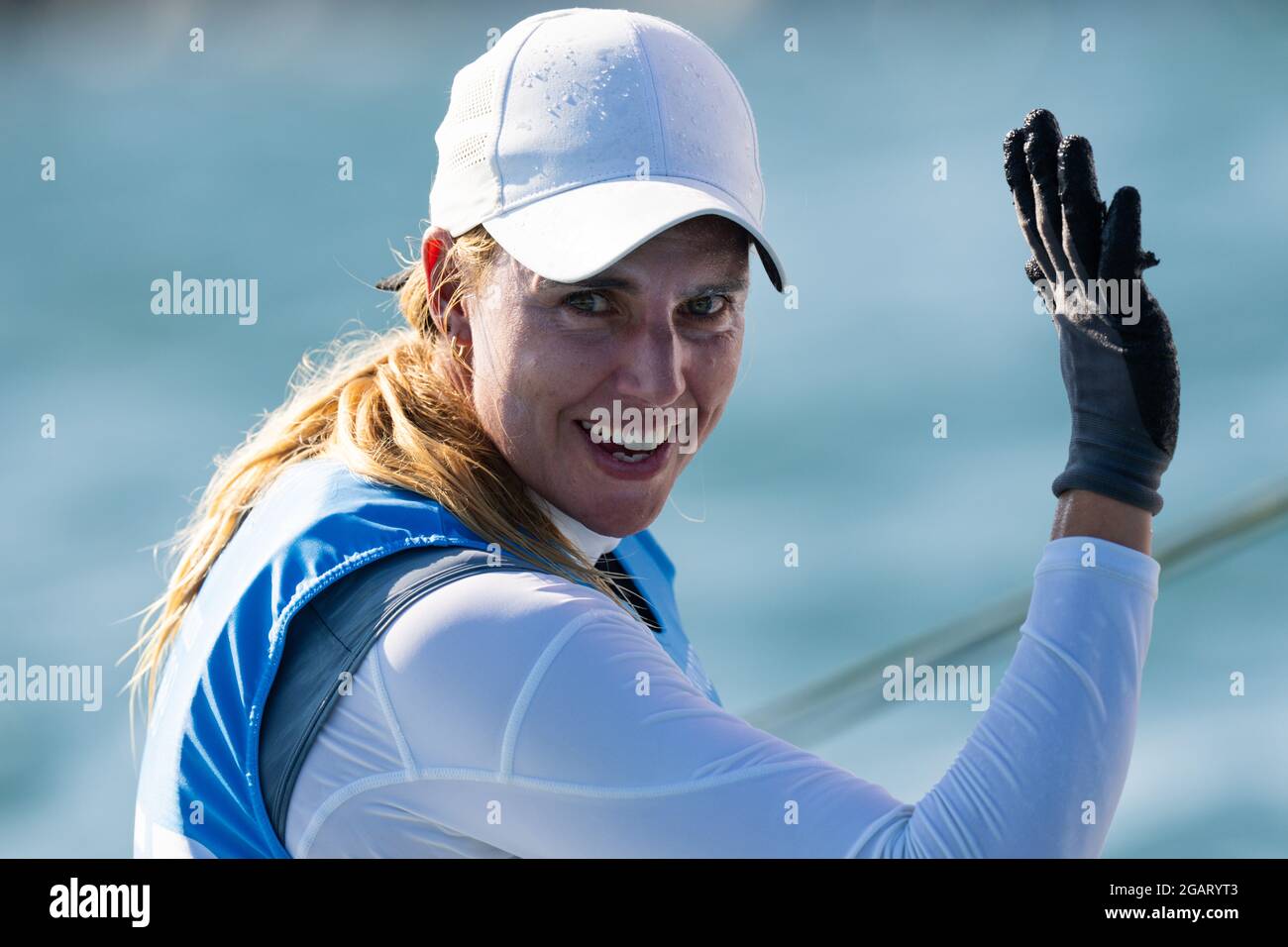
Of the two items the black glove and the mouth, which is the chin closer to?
the mouth

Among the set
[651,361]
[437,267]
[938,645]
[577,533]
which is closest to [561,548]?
[577,533]

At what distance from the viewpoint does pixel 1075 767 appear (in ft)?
2.89

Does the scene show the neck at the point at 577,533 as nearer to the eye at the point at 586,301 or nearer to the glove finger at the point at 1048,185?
the eye at the point at 586,301

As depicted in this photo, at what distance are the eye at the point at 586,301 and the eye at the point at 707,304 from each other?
0.26 feet

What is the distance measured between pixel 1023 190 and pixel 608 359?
0.39 meters

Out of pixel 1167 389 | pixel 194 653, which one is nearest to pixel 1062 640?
pixel 1167 389

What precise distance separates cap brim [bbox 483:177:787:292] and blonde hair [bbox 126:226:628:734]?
7cm

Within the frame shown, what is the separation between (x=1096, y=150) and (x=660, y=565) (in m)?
4.07

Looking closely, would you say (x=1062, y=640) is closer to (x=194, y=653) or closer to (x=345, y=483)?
(x=345, y=483)

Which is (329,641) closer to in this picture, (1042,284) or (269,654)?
(269,654)

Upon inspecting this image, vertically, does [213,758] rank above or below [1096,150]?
below

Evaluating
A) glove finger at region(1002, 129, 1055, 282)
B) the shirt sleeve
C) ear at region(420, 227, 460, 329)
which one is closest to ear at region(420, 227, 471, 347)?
ear at region(420, 227, 460, 329)

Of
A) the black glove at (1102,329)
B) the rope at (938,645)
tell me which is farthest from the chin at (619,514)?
the rope at (938,645)

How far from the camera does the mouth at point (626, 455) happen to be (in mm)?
1189
